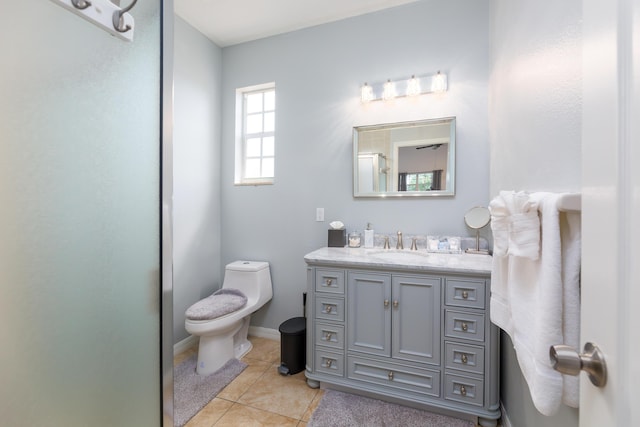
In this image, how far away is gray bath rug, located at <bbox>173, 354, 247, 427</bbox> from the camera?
1608 mm

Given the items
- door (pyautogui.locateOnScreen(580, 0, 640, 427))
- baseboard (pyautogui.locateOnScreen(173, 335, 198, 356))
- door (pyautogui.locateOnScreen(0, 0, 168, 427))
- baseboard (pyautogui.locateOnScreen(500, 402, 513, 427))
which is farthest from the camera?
baseboard (pyautogui.locateOnScreen(173, 335, 198, 356))

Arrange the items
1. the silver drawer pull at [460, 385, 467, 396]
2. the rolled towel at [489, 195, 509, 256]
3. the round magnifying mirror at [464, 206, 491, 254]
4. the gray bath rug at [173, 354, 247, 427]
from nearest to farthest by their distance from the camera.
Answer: the rolled towel at [489, 195, 509, 256]
the silver drawer pull at [460, 385, 467, 396]
the gray bath rug at [173, 354, 247, 427]
the round magnifying mirror at [464, 206, 491, 254]

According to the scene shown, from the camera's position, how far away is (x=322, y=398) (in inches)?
67.1

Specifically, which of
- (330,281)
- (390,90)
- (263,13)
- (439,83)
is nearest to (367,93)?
(390,90)

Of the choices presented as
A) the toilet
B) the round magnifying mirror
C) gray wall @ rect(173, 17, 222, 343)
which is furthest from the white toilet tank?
the round magnifying mirror

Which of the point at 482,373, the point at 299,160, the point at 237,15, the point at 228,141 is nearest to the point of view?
the point at 482,373

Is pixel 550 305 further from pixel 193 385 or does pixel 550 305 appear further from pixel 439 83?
pixel 193 385

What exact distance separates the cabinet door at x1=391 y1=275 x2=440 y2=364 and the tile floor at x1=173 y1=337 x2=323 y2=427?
25.8 inches

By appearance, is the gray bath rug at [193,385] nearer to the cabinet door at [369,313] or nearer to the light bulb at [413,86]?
the cabinet door at [369,313]

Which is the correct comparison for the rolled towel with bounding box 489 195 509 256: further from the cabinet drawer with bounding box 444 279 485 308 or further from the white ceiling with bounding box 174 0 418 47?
the white ceiling with bounding box 174 0 418 47

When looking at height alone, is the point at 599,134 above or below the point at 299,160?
below

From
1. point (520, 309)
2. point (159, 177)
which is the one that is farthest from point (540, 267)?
point (159, 177)

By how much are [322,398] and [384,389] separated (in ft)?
1.30

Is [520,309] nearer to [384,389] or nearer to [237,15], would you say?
[384,389]
